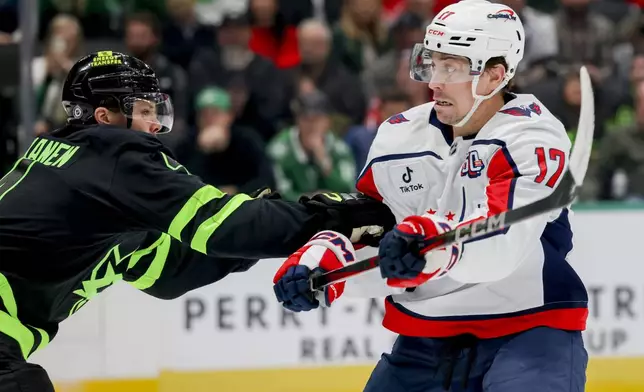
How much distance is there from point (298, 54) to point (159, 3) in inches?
36.2

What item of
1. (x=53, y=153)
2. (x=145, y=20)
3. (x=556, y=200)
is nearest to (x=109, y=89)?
(x=53, y=153)

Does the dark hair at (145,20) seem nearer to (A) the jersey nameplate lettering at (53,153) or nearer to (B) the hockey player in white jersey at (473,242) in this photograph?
(A) the jersey nameplate lettering at (53,153)

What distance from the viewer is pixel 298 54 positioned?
741 cm

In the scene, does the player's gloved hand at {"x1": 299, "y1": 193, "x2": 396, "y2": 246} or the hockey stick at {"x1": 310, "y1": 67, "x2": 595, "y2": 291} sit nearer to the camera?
the hockey stick at {"x1": 310, "y1": 67, "x2": 595, "y2": 291}

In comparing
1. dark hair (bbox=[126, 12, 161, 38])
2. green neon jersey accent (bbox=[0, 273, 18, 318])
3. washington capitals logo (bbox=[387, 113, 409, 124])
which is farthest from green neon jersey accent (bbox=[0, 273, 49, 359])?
dark hair (bbox=[126, 12, 161, 38])

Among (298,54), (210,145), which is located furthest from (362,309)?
(298,54)

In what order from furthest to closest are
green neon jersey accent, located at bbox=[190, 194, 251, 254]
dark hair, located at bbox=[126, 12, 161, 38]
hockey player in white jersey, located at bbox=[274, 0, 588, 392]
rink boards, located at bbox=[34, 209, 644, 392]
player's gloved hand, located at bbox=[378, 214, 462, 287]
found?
dark hair, located at bbox=[126, 12, 161, 38]
rink boards, located at bbox=[34, 209, 644, 392]
green neon jersey accent, located at bbox=[190, 194, 251, 254]
hockey player in white jersey, located at bbox=[274, 0, 588, 392]
player's gloved hand, located at bbox=[378, 214, 462, 287]

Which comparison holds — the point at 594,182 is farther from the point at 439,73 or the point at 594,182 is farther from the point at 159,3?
the point at 439,73

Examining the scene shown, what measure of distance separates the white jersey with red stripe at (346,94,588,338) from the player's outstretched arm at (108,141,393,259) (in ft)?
0.98

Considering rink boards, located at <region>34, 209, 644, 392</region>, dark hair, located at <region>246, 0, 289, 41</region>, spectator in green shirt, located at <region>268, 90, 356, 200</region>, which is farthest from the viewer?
dark hair, located at <region>246, 0, 289, 41</region>

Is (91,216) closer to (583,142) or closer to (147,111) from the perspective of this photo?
(147,111)

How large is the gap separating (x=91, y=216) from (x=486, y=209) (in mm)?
1092

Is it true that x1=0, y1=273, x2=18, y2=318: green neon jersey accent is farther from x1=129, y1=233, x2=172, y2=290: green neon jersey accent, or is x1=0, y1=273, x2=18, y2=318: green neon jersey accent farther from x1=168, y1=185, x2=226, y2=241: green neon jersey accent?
x1=129, y1=233, x2=172, y2=290: green neon jersey accent

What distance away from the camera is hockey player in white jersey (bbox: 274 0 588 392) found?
3.01m
